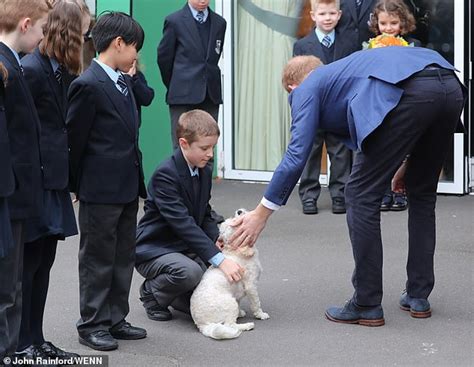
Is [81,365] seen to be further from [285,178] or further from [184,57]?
[184,57]

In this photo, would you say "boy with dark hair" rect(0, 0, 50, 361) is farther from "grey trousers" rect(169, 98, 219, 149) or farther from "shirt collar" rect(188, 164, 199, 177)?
"grey trousers" rect(169, 98, 219, 149)

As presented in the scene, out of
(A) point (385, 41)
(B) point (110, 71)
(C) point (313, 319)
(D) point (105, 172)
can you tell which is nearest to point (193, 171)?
(D) point (105, 172)

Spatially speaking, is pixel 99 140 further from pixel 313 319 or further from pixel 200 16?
pixel 200 16

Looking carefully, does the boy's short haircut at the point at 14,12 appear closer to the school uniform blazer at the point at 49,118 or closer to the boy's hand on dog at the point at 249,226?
the school uniform blazer at the point at 49,118

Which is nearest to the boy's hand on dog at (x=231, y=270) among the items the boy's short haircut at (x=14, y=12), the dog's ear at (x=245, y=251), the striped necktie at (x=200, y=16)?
the dog's ear at (x=245, y=251)

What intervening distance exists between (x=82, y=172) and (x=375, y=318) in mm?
1729

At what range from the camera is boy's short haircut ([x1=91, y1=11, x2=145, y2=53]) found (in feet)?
16.4

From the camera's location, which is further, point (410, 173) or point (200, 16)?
point (200, 16)

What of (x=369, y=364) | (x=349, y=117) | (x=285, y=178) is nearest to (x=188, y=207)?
(x=285, y=178)

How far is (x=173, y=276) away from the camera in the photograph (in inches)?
212

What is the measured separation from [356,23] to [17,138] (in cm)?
497

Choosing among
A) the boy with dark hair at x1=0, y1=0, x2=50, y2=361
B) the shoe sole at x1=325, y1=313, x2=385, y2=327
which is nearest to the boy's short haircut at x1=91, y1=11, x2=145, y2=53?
the boy with dark hair at x1=0, y1=0, x2=50, y2=361

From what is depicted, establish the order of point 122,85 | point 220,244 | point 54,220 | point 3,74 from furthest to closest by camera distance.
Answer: point 220,244, point 122,85, point 54,220, point 3,74

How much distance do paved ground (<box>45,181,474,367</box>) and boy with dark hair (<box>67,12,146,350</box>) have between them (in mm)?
265
